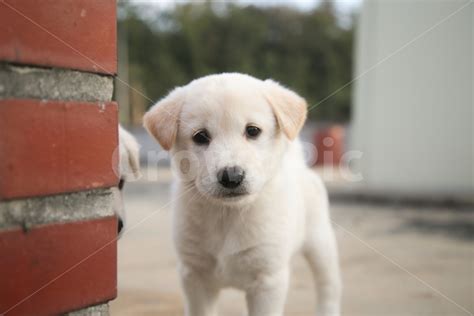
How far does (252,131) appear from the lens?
2.39 metres

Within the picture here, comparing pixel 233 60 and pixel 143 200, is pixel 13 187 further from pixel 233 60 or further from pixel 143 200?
pixel 233 60

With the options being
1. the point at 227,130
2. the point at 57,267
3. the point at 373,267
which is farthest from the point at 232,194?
the point at 373,267

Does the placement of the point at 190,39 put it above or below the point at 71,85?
above

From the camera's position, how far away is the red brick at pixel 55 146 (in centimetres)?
139

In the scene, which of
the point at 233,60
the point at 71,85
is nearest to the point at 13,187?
the point at 71,85

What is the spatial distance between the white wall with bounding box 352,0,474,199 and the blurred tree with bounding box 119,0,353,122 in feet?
39.0

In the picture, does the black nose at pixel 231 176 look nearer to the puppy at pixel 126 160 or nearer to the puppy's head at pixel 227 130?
the puppy's head at pixel 227 130

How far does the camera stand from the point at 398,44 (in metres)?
8.12

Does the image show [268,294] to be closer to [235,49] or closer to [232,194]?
[232,194]

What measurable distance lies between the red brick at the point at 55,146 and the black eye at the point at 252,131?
0.78 meters

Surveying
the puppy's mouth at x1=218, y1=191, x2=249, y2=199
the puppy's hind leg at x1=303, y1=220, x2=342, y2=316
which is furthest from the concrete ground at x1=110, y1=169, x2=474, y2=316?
the puppy's mouth at x1=218, y1=191, x2=249, y2=199

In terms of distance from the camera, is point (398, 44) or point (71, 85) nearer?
point (71, 85)

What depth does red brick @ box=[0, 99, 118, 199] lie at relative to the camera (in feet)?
4.56

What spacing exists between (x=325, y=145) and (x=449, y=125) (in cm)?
523
